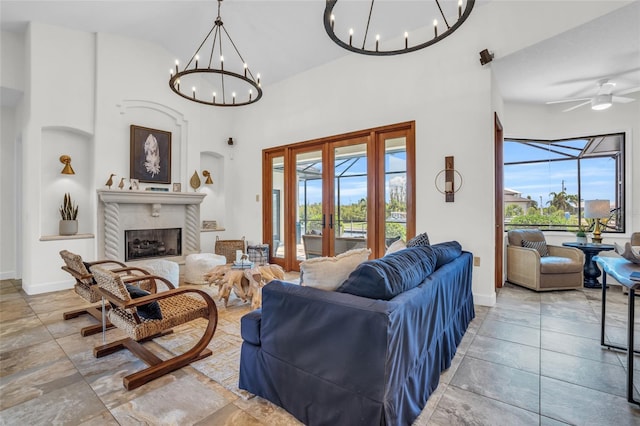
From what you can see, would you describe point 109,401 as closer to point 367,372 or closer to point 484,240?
point 367,372

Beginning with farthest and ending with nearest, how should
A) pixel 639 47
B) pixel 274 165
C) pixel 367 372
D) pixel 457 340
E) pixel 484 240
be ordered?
pixel 274 165
pixel 484 240
pixel 639 47
pixel 457 340
pixel 367 372

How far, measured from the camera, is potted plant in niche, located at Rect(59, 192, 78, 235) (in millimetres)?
4754

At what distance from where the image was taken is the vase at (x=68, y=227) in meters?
4.75

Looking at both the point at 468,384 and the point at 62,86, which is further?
the point at 62,86

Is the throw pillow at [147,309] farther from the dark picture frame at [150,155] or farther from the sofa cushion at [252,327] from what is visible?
the dark picture frame at [150,155]

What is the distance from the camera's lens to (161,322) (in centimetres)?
218

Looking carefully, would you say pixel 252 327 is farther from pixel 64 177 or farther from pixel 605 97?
pixel 605 97

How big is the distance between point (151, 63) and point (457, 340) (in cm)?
648

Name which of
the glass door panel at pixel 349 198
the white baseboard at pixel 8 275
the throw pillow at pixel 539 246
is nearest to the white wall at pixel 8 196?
the white baseboard at pixel 8 275

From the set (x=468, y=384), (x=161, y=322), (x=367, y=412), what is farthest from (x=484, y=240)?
(x=161, y=322)

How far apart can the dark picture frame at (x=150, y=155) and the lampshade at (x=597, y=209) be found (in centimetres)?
721

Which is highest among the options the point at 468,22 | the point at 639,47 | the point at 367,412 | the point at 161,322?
the point at 468,22

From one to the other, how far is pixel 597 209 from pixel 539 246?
932 mm

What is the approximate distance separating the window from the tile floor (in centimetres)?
267
